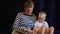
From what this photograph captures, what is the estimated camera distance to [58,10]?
7.70 feet

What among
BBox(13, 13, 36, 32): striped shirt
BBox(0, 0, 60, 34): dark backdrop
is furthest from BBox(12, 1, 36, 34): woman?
BBox(0, 0, 60, 34): dark backdrop

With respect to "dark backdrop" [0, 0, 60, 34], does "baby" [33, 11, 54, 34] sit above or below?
below

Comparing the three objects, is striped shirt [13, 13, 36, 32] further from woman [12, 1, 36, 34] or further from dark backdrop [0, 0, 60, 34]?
dark backdrop [0, 0, 60, 34]

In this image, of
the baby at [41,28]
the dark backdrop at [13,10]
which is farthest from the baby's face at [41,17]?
the dark backdrop at [13,10]

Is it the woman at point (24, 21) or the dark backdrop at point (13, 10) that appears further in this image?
the dark backdrop at point (13, 10)

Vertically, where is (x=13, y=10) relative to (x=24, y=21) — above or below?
above

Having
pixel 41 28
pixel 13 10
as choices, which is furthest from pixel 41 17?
pixel 13 10

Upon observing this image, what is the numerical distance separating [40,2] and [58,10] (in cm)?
28

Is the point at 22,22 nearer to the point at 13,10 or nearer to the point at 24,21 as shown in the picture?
the point at 24,21

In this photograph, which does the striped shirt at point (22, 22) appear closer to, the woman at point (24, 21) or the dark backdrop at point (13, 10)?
the woman at point (24, 21)

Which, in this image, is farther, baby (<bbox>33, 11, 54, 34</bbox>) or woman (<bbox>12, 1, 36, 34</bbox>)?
woman (<bbox>12, 1, 36, 34</bbox>)

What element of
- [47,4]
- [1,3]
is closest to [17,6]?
[1,3]

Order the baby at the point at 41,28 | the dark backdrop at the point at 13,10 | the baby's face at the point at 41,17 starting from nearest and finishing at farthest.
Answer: the baby at the point at 41,28
the baby's face at the point at 41,17
the dark backdrop at the point at 13,10

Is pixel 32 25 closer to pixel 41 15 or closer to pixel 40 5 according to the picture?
pixel 41 15
